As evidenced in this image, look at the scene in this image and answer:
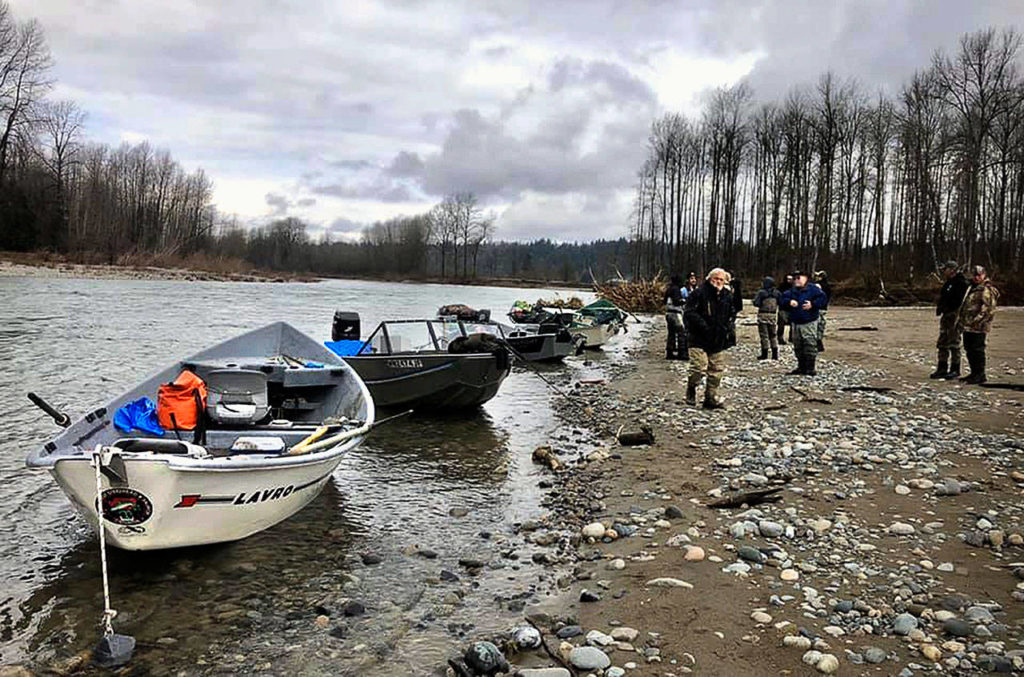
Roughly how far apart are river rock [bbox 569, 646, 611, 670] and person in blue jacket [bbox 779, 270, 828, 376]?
1103 cm

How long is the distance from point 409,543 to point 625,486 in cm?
268

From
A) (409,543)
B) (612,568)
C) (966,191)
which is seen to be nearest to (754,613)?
(612,568)

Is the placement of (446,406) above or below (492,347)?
below

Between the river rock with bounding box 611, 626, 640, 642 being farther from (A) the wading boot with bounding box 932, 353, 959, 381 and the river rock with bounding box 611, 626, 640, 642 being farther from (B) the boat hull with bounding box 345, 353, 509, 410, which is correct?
(A) the wading boot with bounding box 932, 353, 959, 381

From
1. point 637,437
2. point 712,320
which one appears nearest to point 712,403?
point 712,320

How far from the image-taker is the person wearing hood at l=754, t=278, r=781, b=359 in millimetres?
17266

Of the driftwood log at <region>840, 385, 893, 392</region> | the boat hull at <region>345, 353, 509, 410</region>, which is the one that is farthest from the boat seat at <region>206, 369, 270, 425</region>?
the driftwood log at <region>840, 385, 893, 392</region>

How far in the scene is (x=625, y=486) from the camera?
846cm

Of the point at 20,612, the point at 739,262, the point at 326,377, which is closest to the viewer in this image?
the point at 20,612

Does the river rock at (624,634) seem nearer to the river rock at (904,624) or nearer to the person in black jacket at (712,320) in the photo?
the river rock at (904,624)

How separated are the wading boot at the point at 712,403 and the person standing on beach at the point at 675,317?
6.56 meters

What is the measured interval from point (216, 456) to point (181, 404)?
143cm

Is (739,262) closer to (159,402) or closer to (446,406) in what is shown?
(446,406)

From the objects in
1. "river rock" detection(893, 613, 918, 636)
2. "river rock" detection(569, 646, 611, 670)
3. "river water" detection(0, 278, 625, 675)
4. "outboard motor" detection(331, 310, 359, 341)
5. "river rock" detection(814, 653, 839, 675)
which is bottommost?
"river water" detection(0, 278, 625, 675)
